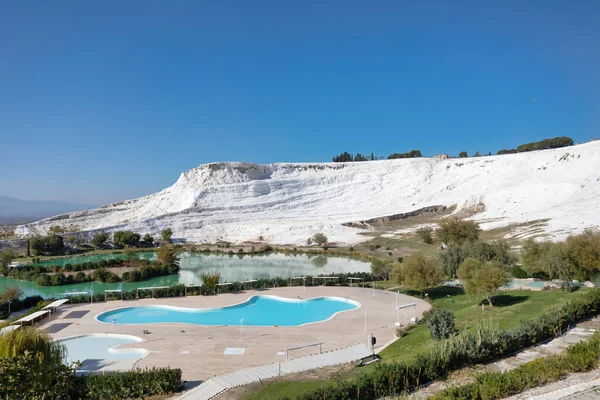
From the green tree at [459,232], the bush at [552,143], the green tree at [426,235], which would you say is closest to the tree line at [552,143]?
the bush at [552,143]

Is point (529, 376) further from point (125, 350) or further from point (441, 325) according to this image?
point (125, 350)

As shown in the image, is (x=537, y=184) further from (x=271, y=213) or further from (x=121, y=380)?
(x=121, y=380)

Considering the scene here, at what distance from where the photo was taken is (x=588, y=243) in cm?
2002

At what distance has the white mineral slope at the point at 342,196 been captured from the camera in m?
49.0

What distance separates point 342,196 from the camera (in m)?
74.1

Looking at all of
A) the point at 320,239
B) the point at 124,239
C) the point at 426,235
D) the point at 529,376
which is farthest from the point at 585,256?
the point at 124,239

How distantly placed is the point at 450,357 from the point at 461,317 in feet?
22.9

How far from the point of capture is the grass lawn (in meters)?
9.61

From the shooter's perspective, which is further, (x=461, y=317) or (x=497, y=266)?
(x=497, y=266)

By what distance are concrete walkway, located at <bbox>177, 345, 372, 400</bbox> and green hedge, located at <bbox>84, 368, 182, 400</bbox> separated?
56 cm

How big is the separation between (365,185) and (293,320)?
59235 millimetres

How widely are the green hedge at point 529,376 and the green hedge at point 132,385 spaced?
20.1 feet

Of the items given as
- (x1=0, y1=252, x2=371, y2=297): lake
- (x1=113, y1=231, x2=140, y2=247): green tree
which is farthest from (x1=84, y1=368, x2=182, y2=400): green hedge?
(x1=113, y1=231, x2=140, y2=247): green tree

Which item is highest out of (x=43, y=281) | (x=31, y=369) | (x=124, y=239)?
(x=124, y=239)
